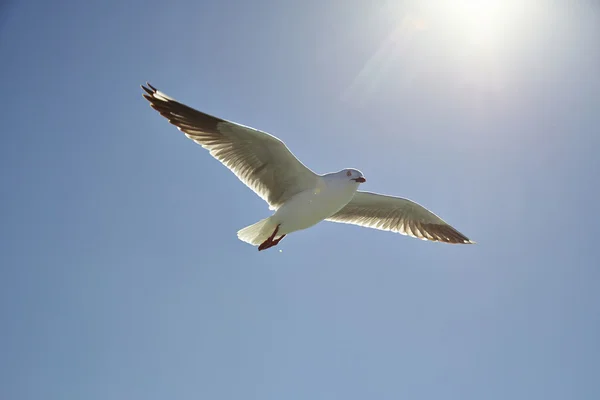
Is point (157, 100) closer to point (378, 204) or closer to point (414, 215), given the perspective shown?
point (378, 204)

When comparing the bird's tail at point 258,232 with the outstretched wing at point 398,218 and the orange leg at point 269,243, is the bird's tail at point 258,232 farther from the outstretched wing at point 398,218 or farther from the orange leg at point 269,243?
the outstretched wing at point 398,218

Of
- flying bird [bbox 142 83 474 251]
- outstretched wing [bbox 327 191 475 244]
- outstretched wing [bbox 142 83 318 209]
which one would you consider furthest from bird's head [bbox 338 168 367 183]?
outstretched wing [bbox 327 191 475 244]

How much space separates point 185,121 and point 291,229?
2.16 metres

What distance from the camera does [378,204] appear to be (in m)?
9.93

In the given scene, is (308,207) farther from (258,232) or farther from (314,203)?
(258,232)

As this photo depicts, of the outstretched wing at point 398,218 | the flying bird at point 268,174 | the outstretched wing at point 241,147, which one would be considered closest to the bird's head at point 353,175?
the flying bird at point 268,174

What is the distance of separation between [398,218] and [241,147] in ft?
10.5

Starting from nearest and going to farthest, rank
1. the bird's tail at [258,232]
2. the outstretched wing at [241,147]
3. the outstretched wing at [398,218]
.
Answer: the outstretched wing at [241,147] < the bird's tail at [258,232] < the outstretched wing at [398,218]

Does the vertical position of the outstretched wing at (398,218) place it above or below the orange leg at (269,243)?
above

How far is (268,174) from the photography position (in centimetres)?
890

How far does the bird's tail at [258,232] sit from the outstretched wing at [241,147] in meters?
0.59

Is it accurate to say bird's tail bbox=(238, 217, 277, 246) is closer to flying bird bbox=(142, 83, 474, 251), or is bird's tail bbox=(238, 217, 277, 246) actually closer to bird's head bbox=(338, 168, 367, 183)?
flying bird bbox=(142, 83, 474, 251)

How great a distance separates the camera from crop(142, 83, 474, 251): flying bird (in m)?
8.49

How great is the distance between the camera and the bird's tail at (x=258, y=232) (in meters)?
8.76
